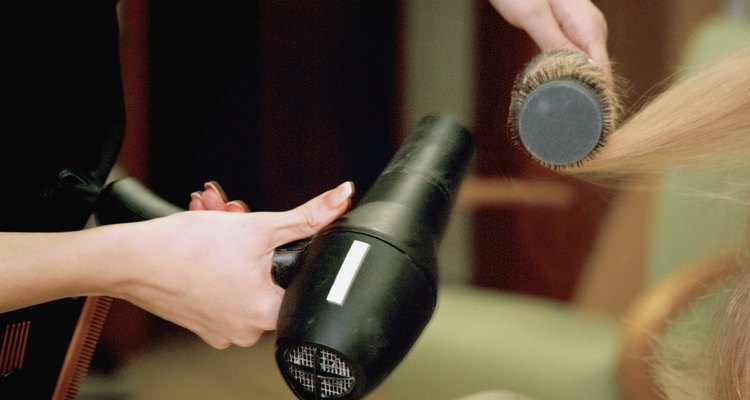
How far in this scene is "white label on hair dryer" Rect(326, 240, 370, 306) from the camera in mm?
666

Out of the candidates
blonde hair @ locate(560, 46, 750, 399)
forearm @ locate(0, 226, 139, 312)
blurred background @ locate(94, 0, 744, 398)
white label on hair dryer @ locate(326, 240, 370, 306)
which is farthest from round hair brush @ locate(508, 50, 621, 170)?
forearm @ locate(0, 226, 139, 312)

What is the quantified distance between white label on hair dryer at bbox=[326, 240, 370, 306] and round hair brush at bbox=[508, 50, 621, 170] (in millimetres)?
180

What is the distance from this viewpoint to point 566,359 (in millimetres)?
1070

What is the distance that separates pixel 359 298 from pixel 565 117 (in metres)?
0.25

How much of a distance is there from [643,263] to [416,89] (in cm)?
40

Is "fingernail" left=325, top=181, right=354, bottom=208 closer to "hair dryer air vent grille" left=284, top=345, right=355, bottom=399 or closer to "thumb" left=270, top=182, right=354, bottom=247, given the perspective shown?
"thumb" left=270, top=182, right=354, bottom=247

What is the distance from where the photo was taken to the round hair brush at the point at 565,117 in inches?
26.9

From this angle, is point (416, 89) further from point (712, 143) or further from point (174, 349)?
point (174, 349)

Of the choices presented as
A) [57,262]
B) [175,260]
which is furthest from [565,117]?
[57,262]

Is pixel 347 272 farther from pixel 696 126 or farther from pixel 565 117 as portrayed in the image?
pixel 696 126

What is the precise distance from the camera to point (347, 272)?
68 cm

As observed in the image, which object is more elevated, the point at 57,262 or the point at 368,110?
the point at 368,110

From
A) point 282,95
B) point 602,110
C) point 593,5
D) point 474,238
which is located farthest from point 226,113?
point 602,110

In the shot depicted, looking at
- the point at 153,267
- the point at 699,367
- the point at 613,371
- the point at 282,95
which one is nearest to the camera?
the point at 153,267
